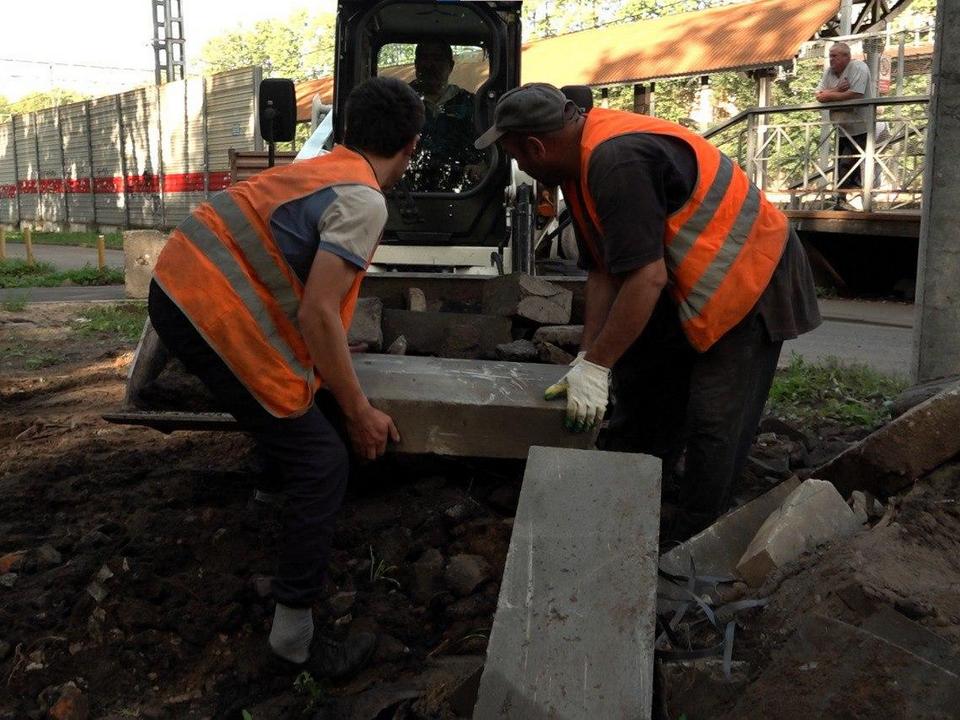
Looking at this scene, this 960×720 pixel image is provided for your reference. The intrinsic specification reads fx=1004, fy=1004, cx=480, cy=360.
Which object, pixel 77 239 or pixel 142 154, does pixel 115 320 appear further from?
pixel 142 154

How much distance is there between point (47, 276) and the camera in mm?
13211

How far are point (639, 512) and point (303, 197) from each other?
1.23 m

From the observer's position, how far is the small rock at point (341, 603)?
311 centimetres

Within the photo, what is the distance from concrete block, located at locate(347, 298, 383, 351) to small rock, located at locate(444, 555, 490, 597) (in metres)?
1.25

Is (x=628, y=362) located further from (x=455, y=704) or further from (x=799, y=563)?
(x=455, y=704)

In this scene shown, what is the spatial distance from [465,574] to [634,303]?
1015mm

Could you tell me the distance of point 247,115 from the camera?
19.6 meters

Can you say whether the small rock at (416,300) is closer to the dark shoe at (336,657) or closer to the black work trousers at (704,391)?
the black work trousers at (704,391)

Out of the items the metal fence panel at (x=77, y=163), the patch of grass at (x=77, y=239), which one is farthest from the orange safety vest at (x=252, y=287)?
the metal fence panel at (x=77, y=163)

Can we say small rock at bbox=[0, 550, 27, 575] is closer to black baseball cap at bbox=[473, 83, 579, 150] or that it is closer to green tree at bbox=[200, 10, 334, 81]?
black baseball cap at bbox=[473, 83, 579, 150]

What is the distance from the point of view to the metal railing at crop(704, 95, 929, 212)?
10812 millimetres

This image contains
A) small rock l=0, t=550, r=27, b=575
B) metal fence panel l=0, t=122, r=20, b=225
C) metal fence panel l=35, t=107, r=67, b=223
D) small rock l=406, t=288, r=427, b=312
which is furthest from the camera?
metal fence panel l=0, t=122, r=20, b=225

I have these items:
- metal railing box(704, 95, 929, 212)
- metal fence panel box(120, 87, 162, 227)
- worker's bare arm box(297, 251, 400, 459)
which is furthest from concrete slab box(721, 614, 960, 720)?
metal fence panel box(120, 87, 162, 227)

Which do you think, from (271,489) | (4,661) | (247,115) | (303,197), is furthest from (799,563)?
(247,115)
